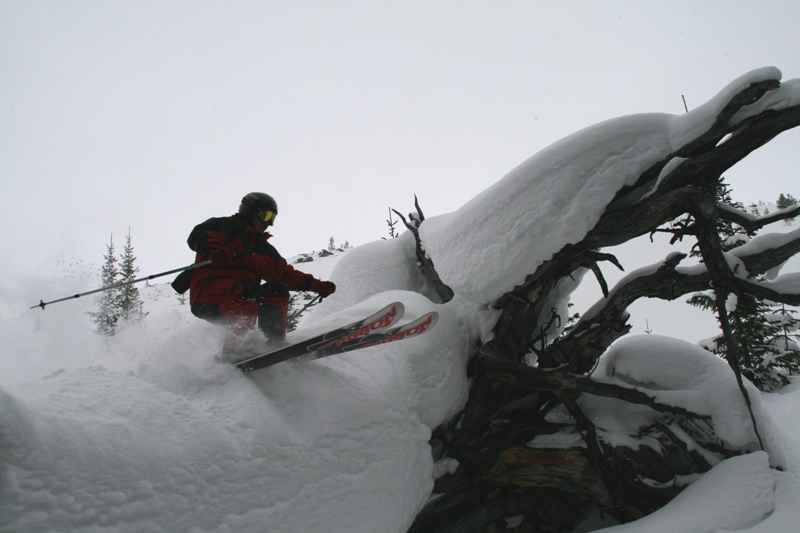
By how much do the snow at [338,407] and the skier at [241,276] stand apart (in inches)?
8.5

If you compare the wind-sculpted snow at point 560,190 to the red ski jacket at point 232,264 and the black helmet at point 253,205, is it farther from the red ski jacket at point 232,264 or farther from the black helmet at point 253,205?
the black helmet at point 253,205

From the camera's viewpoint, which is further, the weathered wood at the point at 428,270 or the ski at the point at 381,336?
the weathered wood at the point at 428,270

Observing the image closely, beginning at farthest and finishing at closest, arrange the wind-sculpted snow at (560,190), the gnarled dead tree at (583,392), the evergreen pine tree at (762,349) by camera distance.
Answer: the evergreen pine tree at (762,349), the gnarled dead tree at (583,392), the wind-sculpted snow at (560,190)

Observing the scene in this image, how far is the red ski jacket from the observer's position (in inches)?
141

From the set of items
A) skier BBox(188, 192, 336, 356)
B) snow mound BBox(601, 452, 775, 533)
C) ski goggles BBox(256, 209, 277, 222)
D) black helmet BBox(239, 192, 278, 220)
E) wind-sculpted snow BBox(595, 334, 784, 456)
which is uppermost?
black helmet BBox(239, 192, 278, 220)

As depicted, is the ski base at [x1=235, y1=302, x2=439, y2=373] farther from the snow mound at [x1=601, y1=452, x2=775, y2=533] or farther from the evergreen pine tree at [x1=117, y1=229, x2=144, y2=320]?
the evergreen pine tree at [x1=117, y1=229, x2=144, y2=320]

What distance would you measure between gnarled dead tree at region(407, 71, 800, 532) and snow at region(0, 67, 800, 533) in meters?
0.20

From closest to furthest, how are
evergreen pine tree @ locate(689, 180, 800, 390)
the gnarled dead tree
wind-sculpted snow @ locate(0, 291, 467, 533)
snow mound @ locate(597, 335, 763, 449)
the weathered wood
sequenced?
wind-sculpted snow @ locate(0, 291, 467, 533) → the gnarled dead tree → snow mound @ locate(597, 335, 763, 449) → the weathered wood → evergreen pine tree @ locate(689, 180, 800, 390)

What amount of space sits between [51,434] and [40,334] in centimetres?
190

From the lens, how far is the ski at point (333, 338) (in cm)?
331

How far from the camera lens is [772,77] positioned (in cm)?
352

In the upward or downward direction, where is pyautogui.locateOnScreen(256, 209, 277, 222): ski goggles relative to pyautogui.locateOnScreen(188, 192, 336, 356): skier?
upward

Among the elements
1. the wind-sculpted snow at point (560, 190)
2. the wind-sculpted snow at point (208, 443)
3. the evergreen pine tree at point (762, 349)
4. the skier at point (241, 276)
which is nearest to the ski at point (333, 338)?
the wind-sculpted snow at point (208, 443)

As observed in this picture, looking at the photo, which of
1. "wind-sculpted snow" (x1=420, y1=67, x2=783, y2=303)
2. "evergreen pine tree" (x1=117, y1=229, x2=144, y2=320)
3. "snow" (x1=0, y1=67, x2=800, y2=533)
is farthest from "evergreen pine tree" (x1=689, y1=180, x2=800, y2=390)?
"evergreen pine tree" (x1=117, y1=229, x2=144, y2=320)
